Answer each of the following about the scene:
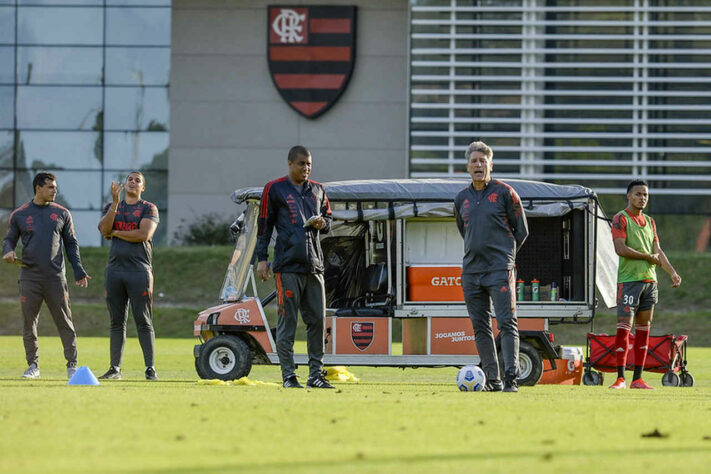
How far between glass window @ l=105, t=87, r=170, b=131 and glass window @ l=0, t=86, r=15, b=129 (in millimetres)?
2537

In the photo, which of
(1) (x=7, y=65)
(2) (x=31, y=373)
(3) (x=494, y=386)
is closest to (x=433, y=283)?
(3) (x=494, y=386)

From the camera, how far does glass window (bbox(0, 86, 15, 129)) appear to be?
35.0m

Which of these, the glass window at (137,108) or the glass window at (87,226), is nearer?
the glass window at (137,108)

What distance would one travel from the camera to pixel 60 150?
35062 millimetres

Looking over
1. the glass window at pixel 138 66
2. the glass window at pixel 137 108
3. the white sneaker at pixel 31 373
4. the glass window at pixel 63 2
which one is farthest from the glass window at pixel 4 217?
the white sneaker at pixel 31 373

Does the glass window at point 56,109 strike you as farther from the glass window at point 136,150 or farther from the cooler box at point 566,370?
the cooler box at point 566,370

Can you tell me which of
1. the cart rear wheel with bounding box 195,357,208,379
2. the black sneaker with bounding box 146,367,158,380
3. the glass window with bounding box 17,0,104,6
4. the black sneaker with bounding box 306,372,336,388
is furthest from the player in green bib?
the glass window with bounding box 17,0,104,6

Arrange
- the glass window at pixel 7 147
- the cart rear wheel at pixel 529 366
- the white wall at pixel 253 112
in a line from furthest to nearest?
the glass window at pixel 7 147, the white wall at pixel 253 112, the cart rear wheel at pixel 529 366

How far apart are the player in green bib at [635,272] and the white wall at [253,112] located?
71.9 feet

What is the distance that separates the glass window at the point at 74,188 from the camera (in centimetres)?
3512

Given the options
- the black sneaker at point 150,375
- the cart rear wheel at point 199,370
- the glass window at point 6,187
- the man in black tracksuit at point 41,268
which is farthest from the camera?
the glass window at point 6,187

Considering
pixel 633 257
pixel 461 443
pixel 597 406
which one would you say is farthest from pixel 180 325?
pixel 461 443

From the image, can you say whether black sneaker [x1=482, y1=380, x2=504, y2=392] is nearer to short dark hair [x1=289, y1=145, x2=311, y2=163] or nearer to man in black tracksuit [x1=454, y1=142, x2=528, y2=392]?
man in black tracksuit [x1=454, y1=142, x2=528, y2=392]

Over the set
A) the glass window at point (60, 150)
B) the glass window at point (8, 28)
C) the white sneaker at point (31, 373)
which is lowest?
the white sneaker at point (31, 373)
